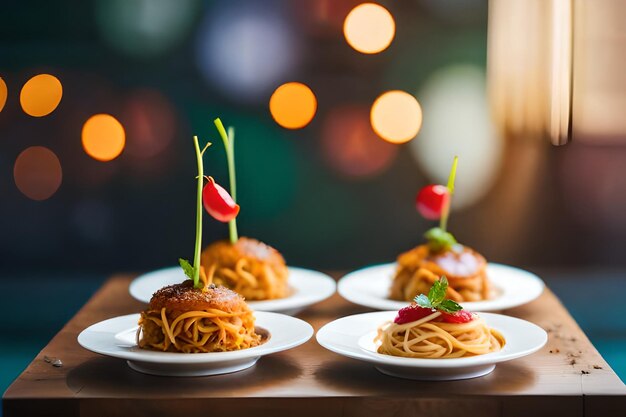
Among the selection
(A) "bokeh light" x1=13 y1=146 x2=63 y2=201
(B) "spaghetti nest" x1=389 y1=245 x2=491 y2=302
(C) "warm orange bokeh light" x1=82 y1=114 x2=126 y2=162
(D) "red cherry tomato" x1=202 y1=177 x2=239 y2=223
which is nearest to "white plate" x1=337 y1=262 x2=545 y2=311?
(B) "spaghetti nest" x1=389 y1=245 x2=491 y2=302

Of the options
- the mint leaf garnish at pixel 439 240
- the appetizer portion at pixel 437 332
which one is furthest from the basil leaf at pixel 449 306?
the mint leaf garnish at pixel 439 240

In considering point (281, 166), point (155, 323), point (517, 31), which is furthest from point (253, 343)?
point (517, 31)

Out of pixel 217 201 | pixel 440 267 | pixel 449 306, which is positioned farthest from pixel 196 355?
pixel 440 267

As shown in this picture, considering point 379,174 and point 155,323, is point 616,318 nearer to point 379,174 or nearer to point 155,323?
point 379,174

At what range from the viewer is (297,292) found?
253cm

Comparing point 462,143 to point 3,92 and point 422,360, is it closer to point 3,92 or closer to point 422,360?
point 3,92

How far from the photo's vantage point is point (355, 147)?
14.0 ft

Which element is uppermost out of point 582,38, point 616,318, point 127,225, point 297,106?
point 582,38

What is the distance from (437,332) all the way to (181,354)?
505 millimetres

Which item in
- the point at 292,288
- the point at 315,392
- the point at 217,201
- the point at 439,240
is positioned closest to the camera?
the point at 315,392

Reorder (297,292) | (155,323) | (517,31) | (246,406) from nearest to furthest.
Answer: (246,406) < (155,323) < (297,292) < (517,31)

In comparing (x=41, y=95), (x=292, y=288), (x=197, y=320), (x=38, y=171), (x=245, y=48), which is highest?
(x=245, y=48)

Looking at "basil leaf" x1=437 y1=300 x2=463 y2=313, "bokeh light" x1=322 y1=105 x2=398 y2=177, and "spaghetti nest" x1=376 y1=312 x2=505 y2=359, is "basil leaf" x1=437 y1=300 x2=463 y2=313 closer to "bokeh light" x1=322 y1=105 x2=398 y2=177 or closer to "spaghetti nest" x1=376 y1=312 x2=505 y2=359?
"spaghetti nest" x1=376 y1=312 x2=505 y2=359

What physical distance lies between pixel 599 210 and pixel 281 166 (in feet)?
4.89
